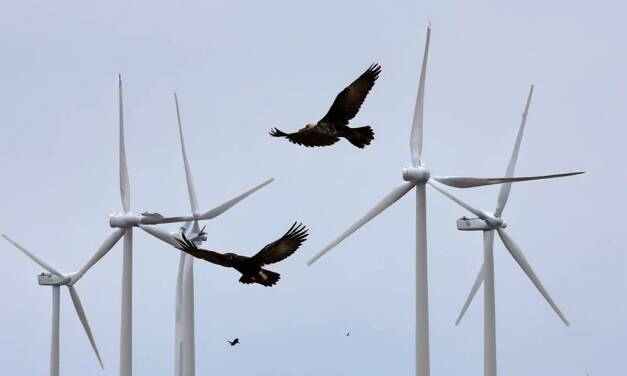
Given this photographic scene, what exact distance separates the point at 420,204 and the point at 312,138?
38.5 feet

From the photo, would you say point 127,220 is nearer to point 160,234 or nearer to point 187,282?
point 160,234

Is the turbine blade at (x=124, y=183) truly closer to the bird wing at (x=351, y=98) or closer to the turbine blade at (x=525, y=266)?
the turbine blade at (x=525, y=266)

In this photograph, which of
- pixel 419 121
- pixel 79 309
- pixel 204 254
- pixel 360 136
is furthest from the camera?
pixel 79 309

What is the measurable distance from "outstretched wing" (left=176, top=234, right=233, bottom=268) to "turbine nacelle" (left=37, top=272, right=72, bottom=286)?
1350 inches

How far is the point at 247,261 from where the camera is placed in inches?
2329

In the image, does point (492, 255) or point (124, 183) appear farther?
point (124, 183)

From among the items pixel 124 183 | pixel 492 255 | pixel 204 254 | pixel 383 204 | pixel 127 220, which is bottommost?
pixel 204 254

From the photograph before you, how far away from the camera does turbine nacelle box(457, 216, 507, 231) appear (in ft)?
261

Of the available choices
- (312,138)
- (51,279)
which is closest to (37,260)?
(51,279)

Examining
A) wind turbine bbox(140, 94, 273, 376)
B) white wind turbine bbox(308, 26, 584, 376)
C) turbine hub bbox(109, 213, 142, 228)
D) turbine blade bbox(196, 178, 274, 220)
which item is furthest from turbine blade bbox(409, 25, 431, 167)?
turbine hub bbox(109, 213, 142, 228)

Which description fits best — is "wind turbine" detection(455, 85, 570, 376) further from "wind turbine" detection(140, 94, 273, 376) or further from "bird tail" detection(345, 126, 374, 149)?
"bird tail" detection(345, 126, 374, 149)

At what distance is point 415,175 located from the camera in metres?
72.1

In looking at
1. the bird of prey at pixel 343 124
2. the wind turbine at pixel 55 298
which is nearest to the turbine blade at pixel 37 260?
the wind turbine at pixel 55 298

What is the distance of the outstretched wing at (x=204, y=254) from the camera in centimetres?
5631
